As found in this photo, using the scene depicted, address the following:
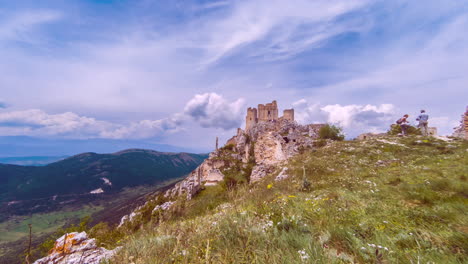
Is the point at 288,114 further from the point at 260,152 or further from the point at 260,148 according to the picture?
the point at 260,152

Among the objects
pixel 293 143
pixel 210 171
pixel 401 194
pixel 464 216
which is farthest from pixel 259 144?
pixel 464 216

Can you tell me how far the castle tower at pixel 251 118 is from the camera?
9306 centimetres

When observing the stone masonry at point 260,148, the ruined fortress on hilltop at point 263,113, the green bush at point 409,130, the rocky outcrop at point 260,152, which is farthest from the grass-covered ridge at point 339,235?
the ruined fortress on hilltop at point 263,113

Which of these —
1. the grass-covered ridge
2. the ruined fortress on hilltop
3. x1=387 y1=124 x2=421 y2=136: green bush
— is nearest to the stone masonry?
the ruined fortress on hilltop

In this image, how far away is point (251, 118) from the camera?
94062mm

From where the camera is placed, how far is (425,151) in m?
19.0

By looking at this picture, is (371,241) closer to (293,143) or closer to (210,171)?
(293,143)

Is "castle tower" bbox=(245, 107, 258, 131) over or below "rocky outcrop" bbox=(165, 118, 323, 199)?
over

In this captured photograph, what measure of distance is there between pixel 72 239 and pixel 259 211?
31.1 ft

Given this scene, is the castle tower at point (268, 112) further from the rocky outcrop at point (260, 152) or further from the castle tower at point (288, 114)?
the rocky outcrop at point (260, 152)

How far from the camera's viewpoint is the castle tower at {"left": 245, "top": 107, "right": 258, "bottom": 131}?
9306 centimetres

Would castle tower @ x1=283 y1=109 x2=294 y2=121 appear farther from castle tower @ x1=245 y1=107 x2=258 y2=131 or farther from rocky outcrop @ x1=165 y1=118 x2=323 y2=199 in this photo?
castle tower @ x1=245 y1=107 x2=258 y2=131

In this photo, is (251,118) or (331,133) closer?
(331,133)

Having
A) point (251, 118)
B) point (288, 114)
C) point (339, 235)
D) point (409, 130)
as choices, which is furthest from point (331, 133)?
point (339, 235)
